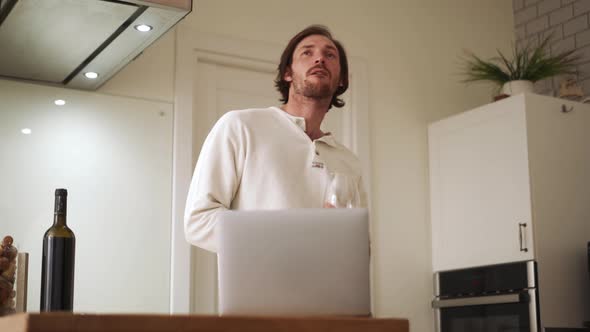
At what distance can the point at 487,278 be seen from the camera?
409 cm

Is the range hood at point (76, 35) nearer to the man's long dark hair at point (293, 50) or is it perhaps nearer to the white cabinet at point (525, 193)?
the man's long dark hair at point (293, 50)

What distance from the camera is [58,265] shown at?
2.05 m

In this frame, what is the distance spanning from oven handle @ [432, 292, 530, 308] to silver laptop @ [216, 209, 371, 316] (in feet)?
8.26

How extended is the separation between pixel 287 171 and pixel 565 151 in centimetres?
217

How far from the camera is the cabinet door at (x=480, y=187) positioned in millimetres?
4062

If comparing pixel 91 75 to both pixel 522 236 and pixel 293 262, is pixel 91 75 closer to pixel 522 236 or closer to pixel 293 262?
pixel 522 236

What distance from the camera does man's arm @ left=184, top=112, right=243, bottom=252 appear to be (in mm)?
2236

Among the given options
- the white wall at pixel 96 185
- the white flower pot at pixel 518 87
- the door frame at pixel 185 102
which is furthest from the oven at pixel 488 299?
the white wall at pixel 96 185

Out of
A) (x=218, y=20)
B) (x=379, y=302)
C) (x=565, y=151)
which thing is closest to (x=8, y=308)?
(x=218, y=20)

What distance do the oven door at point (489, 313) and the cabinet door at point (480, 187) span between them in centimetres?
19

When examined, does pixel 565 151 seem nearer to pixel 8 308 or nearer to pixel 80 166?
pixel 80 166

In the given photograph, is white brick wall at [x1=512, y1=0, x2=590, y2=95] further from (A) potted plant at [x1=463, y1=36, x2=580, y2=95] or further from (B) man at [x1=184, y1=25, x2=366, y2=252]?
(B) man at [x1=184, y1=25, x2=366, y2=252]

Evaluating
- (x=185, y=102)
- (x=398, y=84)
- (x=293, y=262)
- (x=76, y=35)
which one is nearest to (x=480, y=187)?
(x=398, y=84)

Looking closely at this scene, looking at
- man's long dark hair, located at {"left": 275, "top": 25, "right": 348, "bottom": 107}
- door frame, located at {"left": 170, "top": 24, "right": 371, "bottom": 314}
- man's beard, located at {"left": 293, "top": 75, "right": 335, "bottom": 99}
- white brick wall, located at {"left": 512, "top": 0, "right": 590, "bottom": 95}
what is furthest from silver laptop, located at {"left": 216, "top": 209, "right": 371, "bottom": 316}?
white brick wall, located at {"left": 512, "top": 0, "right": 590, "bottom": 95}
